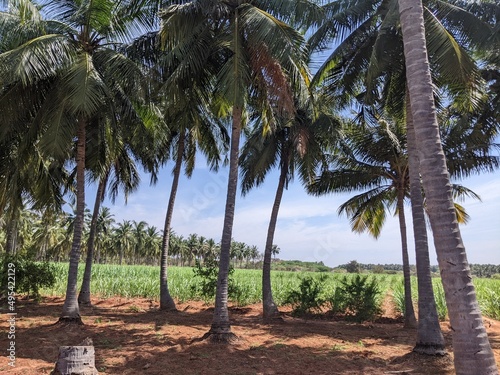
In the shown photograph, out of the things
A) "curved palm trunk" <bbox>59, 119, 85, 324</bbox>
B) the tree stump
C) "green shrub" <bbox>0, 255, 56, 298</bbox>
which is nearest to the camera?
the tree stump

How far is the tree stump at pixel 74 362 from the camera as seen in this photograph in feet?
16.2

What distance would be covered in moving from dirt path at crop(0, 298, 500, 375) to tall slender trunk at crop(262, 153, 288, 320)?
730mm

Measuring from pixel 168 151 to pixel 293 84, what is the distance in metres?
7.91

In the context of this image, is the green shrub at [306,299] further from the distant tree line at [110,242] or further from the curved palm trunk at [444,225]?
the distant tree line at [110,242]

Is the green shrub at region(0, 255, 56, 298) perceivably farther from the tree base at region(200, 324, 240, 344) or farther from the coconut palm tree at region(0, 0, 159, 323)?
the tree base at region(200, 324, 240, 344)

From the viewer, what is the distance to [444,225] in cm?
407

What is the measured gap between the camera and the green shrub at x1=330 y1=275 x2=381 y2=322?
43.3 feet

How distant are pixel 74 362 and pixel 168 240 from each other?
889 centimetres

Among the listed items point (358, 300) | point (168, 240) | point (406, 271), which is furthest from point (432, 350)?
point (168, 240)

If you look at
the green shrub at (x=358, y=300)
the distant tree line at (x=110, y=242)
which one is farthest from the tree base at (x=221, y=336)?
the distant tree line at (x=110, y=242)

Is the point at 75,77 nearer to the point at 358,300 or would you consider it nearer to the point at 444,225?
the point at 444,225

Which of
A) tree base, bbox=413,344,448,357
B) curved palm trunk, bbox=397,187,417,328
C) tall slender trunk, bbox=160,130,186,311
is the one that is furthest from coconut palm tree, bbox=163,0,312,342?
curved palm trunk, bbox=397,187,417,328

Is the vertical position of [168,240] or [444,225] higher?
[168,240]

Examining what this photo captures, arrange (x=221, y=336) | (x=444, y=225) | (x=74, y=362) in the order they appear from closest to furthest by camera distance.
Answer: (x=444, y=225), (x=74, y=362), (x=221, y=336)
